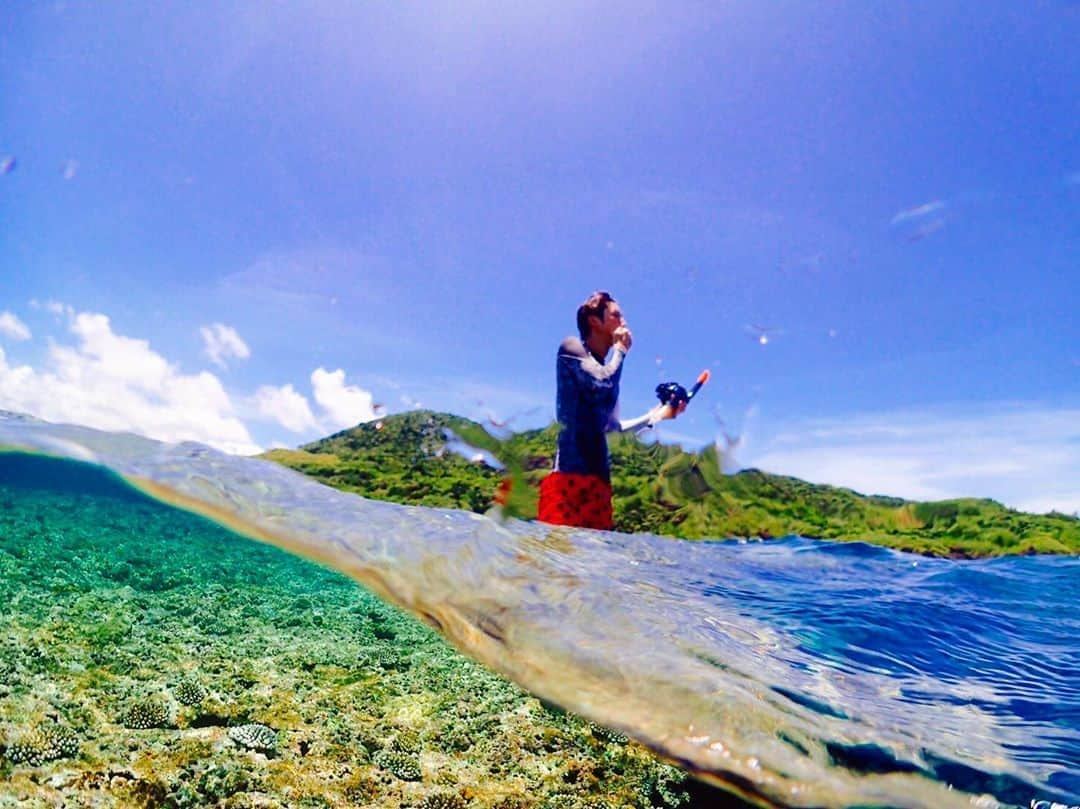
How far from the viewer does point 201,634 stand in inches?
199

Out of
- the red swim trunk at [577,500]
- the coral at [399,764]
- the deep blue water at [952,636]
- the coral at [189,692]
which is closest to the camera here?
the deep blue water at [952,636]

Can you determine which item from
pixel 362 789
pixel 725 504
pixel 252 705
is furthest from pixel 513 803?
pixel 725 504

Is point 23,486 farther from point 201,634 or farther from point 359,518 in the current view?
point 359,518

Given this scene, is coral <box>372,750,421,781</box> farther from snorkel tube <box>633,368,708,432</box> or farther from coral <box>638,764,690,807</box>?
snorkel tube <box>633,368,708,432</box>

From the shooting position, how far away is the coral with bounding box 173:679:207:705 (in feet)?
12.6

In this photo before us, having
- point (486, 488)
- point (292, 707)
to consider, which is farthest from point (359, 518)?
point (486, 488)

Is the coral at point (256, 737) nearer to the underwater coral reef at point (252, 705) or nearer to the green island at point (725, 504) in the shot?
the underwater coral reef at point (252, 705)

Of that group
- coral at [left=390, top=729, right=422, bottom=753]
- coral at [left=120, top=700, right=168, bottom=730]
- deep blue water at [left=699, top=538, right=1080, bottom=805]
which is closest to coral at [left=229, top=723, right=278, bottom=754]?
coral at [left=120, top=700, right=168, bottom=730]

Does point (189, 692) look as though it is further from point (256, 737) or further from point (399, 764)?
point (399, 764)

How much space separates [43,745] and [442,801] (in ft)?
6.91

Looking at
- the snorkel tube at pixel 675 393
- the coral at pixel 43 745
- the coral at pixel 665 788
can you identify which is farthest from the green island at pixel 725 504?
the coral at pixel 43 745

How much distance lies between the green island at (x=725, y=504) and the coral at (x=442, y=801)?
5.05 meters

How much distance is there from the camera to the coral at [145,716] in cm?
357

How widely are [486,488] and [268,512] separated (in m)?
10.7
